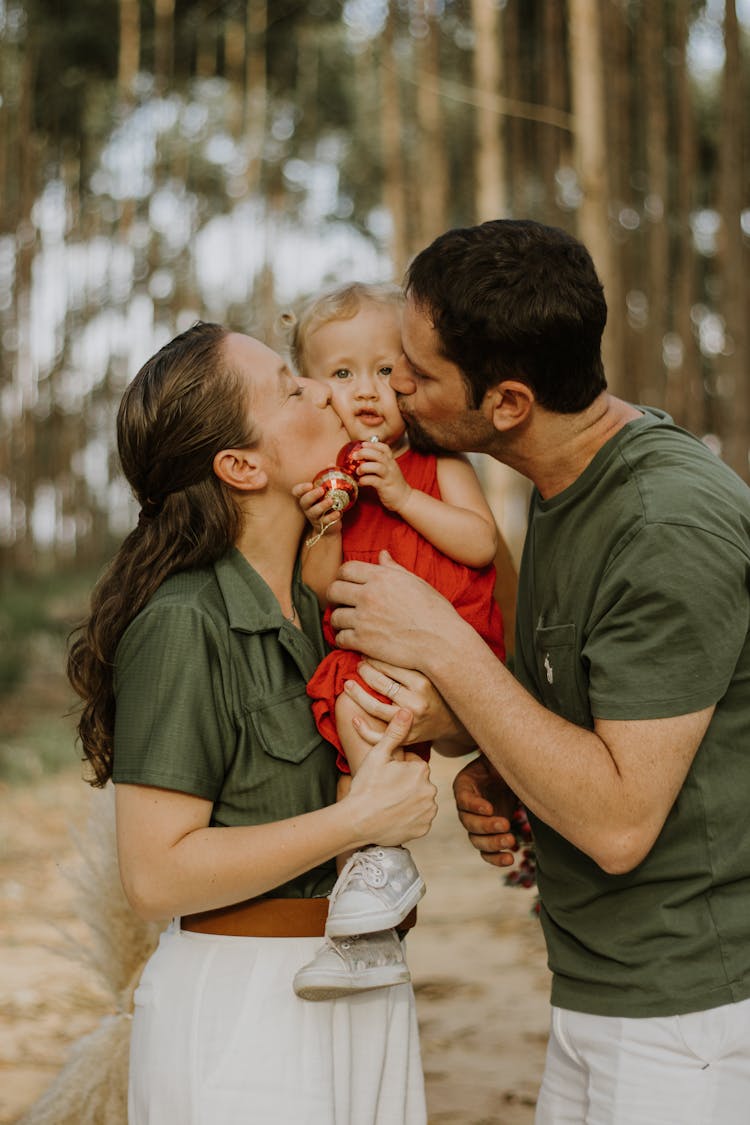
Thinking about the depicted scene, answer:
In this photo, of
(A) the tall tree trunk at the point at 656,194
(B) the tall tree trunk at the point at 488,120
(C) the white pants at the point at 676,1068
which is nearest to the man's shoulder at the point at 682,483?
(C) the white pants at the point at 676,1068

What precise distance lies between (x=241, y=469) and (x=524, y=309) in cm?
65

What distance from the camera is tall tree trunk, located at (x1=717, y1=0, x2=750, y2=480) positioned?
9648 millimetres

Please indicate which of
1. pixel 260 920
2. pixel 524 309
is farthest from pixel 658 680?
pixel 260 920

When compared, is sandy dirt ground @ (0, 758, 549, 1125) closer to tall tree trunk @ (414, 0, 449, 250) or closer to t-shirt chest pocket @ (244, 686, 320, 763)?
t-shirt chest pocket @ (244, 686, 320, 763)

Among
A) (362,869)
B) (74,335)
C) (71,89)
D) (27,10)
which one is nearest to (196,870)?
(362,869)

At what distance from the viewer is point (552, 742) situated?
90.5 inches

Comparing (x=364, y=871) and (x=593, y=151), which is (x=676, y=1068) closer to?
(x=364, y=871)

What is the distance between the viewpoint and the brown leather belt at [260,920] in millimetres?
2467

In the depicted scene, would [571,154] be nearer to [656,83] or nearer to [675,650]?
[656,83]

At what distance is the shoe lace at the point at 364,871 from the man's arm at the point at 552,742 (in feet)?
1.01

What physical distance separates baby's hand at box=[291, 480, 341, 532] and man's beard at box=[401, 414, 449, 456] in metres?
0.34

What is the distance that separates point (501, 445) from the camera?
272cm

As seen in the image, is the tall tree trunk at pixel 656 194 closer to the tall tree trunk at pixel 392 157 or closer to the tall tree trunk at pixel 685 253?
the tall tree trunk at pixel 685 253

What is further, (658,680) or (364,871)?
(364,871)
